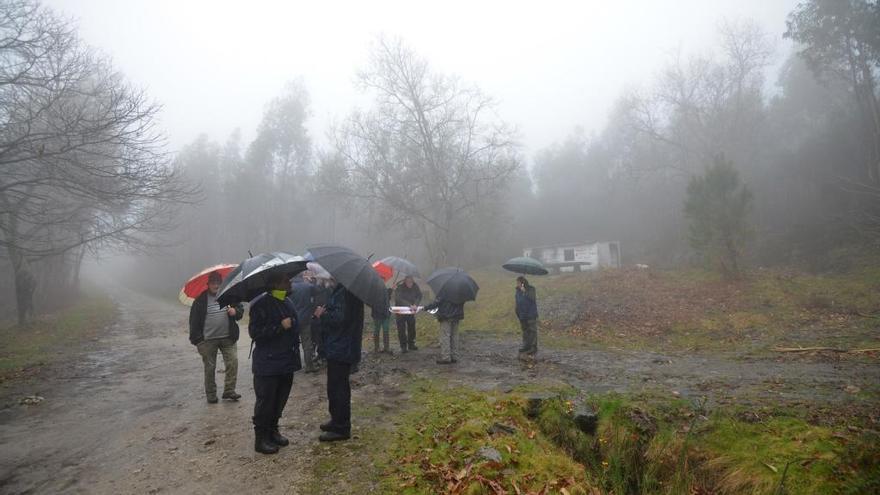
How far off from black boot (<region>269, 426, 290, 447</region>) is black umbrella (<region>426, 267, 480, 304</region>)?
4638mm

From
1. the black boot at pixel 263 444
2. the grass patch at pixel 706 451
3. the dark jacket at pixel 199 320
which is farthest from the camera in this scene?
the dark jacket at pixel 199 320

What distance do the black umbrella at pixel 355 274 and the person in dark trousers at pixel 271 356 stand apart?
1.75 feet

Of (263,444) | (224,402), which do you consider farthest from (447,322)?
(263,444)

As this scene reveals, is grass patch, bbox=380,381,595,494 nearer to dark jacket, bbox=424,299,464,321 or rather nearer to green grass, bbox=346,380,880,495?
green grass, bbox=346,380,880,495

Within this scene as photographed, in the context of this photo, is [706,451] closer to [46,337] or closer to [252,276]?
[252,276]

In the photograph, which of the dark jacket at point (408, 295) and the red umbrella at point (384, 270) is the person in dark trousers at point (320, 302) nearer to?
the red umbrella at point (384, 270)

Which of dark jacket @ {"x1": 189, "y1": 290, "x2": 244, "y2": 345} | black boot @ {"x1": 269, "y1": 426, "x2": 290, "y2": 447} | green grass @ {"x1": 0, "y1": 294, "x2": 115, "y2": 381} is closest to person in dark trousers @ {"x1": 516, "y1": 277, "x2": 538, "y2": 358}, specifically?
dark jacket @ {"x1": 189, "y1": 290, "x2": 244, "y2": 345}

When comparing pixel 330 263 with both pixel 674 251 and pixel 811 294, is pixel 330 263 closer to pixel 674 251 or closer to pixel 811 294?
pixel 811 294

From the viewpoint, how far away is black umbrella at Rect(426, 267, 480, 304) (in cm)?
898

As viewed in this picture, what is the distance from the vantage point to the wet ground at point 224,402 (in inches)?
170

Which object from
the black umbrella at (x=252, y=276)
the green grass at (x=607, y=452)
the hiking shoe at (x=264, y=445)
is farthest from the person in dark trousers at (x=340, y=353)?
the black umbrella at (x=252, y=276)

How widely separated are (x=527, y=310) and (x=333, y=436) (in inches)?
220

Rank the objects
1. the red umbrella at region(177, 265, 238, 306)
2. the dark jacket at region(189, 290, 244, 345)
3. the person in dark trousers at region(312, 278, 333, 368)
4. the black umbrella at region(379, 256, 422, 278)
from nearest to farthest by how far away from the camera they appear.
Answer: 1. the dark jacket at region(189, 290, 244, 345)
2. the red umbrella at region(177, 265, 238, 306)
3. the person in dark trousers at region(312, 278, 333, 368)
4. the black umbrella at region(379, 256, 422, 278)

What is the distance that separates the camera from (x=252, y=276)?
184 inches
